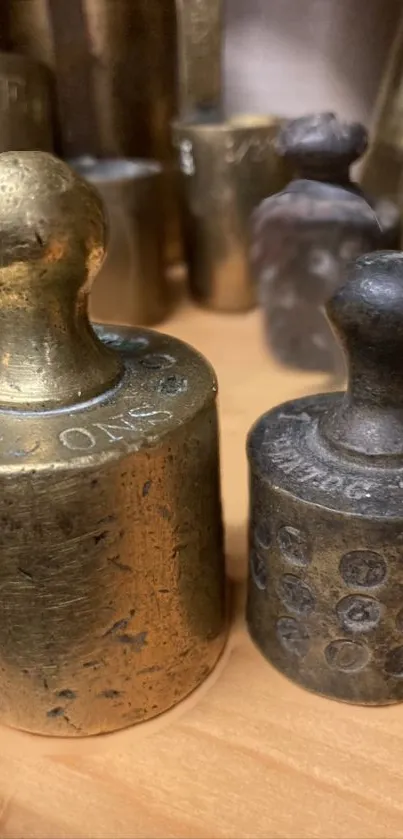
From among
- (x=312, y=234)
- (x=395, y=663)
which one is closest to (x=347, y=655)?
(x=395, y=663)

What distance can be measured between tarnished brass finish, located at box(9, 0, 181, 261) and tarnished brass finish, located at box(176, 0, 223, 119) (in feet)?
0.06

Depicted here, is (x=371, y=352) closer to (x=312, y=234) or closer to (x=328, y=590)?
(x=328, y=590)

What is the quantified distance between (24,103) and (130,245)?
22cm

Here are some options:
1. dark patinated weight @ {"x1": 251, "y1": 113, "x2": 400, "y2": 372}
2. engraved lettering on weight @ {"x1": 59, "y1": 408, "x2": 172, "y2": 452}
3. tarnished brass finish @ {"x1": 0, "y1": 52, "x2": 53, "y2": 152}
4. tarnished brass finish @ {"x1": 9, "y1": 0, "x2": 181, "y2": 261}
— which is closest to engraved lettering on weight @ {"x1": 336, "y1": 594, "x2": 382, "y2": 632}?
engraved lettering on weight @ {"x1": 59, "y1": 408, "x2": 172, "y2": 452}

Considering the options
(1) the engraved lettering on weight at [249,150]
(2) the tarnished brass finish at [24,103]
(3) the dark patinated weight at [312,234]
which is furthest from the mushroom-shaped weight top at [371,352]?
(1) the engraved lettering on weight at [249,150]

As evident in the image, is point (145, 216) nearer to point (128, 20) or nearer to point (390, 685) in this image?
point (128, 20)

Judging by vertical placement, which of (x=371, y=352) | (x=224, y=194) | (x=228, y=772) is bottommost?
(x=228, y=772)

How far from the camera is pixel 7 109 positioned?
35.1 inches

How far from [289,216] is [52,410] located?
20.9 inches

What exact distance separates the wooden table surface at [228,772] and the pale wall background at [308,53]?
2.53ft

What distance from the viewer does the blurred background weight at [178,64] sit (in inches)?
38.3

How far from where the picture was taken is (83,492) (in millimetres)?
429

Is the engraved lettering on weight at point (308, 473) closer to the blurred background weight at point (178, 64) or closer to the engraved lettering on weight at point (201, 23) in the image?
the blurred background weight at point (178, 64)

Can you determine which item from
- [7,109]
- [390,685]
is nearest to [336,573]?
[390,685]
